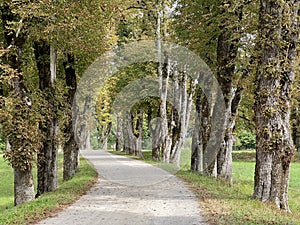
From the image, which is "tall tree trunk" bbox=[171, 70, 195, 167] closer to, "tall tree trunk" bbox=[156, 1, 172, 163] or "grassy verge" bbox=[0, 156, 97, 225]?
"tall tree trunk" bbox=[156, 1, 172, 163]

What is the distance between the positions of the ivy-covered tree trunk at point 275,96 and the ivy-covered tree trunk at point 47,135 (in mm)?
8445

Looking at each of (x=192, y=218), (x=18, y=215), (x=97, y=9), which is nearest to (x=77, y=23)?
(x=97, y=9)

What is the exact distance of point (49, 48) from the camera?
1683 centimetres

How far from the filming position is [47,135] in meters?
16.5

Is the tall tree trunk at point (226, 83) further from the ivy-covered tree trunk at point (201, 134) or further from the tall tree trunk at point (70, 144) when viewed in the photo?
the tall tree trunk at point (70, 144)

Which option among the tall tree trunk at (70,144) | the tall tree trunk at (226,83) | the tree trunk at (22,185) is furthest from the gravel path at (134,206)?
the tall tree trunk at (70,144)

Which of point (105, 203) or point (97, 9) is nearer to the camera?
point (105, 203)

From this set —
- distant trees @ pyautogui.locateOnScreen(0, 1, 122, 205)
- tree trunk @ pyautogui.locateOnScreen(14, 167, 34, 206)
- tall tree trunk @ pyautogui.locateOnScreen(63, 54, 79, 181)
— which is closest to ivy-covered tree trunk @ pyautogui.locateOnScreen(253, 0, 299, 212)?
distant trees @ pyautogui.locateOnScreen(0, 1, 122, 205)

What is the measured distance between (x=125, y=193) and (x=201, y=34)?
26.3 feet

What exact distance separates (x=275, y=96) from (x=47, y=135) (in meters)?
9.36

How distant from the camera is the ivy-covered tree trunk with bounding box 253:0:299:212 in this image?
1094 cm

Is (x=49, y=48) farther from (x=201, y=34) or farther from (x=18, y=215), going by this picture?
(x=18, y=215)

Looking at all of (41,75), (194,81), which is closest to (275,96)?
(41,75)

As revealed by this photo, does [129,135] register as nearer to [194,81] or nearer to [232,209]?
[194,81]
